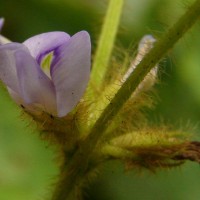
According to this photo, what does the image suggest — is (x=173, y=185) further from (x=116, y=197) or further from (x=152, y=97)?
(x=152, y=97)

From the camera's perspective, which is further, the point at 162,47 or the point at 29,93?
the point at 29,93

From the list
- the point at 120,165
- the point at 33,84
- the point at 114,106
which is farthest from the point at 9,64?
the point at 120,165

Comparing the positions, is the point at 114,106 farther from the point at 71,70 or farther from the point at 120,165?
the point at 120,165

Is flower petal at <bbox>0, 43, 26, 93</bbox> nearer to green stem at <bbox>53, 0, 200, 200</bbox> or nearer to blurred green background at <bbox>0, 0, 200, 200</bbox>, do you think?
green stem at <bbox>53, 0, 200, 200</bbox>

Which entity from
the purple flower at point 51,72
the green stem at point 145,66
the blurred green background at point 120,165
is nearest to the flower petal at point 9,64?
the purple flower at point 51,72

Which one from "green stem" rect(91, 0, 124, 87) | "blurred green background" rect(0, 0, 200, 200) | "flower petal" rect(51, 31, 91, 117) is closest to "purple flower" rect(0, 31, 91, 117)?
"flower petal" rect(51, 31, 91, 117)

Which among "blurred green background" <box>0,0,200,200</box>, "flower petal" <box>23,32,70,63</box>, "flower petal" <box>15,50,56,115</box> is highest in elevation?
"flower petal" <box>23,32,70,63</box>

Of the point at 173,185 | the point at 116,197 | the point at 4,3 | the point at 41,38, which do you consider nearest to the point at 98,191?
the point at 116,197
